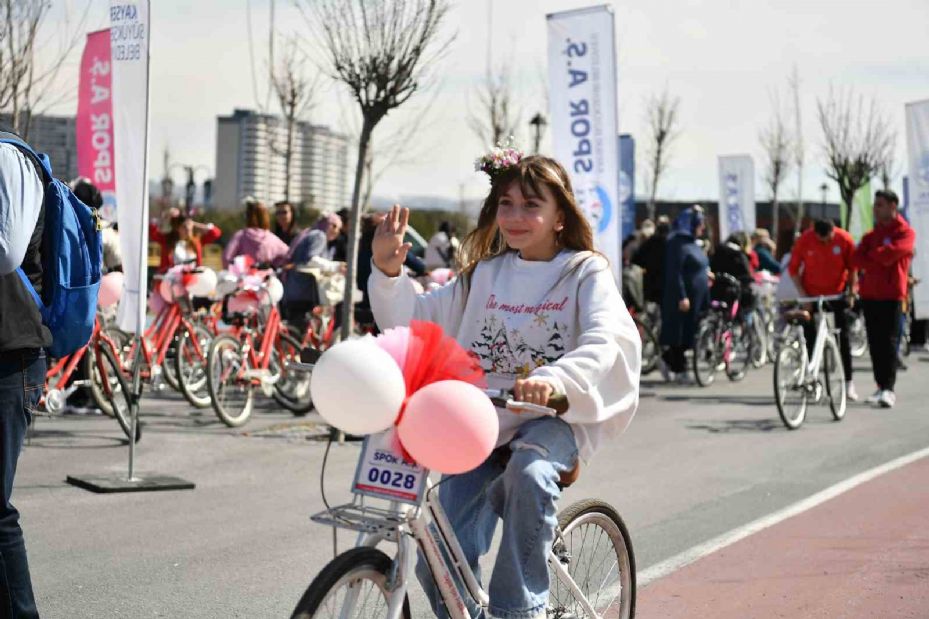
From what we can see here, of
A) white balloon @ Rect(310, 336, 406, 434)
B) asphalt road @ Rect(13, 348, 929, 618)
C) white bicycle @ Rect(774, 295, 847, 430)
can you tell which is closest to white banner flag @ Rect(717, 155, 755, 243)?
asphalt road @ Rect(13, 348, 929, 618)

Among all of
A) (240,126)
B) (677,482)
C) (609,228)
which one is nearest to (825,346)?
(609,228)

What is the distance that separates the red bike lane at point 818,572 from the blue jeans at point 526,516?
6.19 feet

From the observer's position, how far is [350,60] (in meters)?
11.3

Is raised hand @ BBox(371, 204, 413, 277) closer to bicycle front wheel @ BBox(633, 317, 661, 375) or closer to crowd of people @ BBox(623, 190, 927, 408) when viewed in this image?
crowd of people @ BBox(623, 190, 927, 408)

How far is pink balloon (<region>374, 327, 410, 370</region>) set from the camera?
339cm

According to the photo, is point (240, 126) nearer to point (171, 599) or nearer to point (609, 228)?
point (609, 228)

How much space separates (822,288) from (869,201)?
13328mm

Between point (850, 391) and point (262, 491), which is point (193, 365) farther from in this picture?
point (850, 391)

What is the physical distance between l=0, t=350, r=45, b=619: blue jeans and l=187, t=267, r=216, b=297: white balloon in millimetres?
7218

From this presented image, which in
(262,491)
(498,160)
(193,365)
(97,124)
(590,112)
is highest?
(590,112)

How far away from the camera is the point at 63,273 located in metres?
4.30

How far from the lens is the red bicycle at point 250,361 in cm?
1114

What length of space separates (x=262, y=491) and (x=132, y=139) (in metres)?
2.52

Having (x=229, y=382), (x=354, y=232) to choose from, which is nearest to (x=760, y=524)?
(x=354, y=232)
